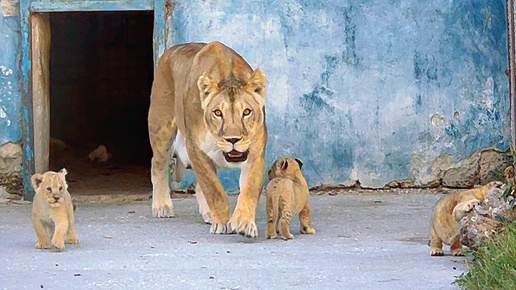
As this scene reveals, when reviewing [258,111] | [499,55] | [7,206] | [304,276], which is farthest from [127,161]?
[304,276]

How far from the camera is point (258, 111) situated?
7.56 m

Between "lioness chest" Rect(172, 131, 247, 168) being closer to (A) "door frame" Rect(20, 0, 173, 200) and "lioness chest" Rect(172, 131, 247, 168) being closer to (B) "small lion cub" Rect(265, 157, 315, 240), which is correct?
(B) "small lion cub" Rect(265, 157, 315, 240)

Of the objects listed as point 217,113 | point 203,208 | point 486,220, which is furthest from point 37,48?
point 486,220

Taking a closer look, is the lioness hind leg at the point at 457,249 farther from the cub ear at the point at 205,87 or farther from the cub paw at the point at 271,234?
the cub ear at the point at 205,87

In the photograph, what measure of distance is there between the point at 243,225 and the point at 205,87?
3.32 ft

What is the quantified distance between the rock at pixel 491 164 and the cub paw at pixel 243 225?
3353mm

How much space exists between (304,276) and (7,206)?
429 centimetres

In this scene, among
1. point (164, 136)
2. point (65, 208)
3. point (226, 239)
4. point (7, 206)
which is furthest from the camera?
point (7, 206)

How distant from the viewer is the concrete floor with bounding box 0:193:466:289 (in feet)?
18.9

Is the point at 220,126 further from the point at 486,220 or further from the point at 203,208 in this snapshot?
the point at 486,220

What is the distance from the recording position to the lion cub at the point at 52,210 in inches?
269

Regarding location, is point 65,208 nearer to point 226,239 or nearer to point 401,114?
point 226,239

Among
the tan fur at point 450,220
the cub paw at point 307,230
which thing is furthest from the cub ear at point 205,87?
the tan fur at point 450,220

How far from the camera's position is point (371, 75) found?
989 centimetres
